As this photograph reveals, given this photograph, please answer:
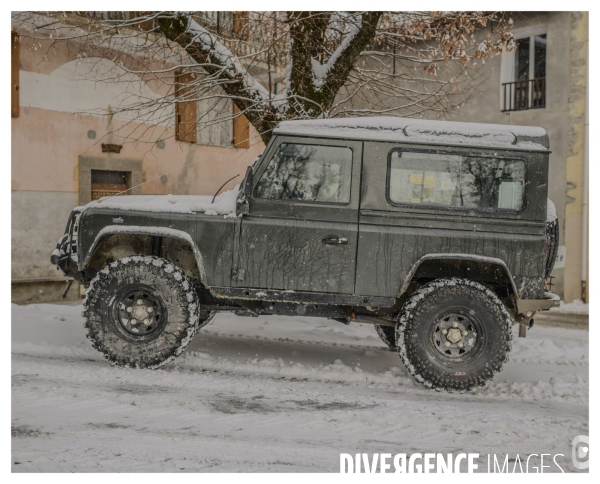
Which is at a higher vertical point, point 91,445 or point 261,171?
point 261,171

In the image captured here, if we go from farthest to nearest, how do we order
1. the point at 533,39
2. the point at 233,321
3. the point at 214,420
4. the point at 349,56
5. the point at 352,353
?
the point at 533,39 → the point at 233,321 → the point at 349,56 → the point at 352,353 → the point at 214,420

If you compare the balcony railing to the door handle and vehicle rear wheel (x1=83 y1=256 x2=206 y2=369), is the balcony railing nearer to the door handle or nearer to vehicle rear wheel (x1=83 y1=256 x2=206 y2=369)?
the door handle

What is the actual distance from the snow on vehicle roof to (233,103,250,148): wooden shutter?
2031mm

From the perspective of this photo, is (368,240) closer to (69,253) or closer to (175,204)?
(175,204)

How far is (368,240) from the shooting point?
4859 mm

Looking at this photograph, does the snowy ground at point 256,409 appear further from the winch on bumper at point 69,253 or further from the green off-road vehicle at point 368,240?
the winch on bumper at point 69,253

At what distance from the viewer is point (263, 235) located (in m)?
4.91

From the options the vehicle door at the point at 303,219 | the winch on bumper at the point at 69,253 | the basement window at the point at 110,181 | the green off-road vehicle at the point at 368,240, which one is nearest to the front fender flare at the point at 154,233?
the green off-road vehicle at the point at 368,240

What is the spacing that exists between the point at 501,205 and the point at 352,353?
2.25 m

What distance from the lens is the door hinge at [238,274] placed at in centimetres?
491

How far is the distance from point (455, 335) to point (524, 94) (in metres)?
6.32

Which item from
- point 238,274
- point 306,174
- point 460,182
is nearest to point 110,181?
point 238,274

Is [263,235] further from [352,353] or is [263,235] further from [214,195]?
[352,353]
